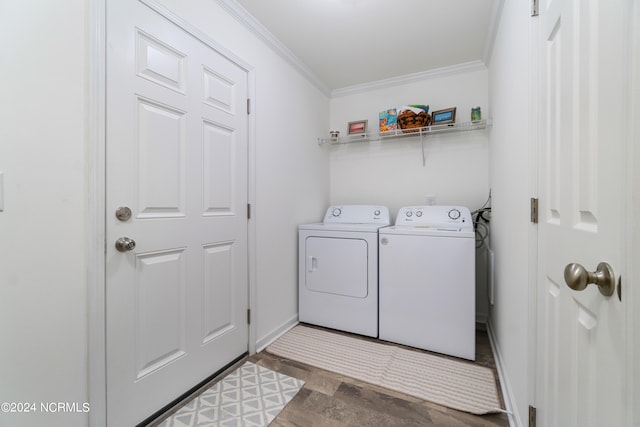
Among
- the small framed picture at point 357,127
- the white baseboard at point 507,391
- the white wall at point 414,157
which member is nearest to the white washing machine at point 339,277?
the white wall at point 414,157

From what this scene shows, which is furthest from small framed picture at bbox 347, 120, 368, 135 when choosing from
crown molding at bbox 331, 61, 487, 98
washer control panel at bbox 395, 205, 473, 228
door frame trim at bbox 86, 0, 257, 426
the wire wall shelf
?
door frame trim at bbox 86, 0, 257, 426

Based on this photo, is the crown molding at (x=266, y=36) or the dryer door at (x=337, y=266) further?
the dryer door at (x=337, y=266)

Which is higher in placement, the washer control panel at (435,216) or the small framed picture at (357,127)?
the small framed picture at (357,127)

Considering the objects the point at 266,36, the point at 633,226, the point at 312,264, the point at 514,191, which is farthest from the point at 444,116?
the point at 633,226

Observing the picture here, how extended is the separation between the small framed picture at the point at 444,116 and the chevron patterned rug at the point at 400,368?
6.42 ft

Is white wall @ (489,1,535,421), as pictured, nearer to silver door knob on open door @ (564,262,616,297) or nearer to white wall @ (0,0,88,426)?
silver door knob on open door @ (564,262,616,297)

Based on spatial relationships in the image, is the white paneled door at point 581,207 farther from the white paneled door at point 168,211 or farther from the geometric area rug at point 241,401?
the white paneled door at point 168,211

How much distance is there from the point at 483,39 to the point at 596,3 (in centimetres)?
186

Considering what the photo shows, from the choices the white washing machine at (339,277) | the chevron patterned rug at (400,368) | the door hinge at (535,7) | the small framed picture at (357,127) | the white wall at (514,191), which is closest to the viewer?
the door hinge at (535,7)

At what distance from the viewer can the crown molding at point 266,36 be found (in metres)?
1.70

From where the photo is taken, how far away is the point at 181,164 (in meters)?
1.42

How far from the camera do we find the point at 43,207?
3.15 feet

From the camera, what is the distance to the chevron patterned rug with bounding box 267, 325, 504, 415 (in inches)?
58.6

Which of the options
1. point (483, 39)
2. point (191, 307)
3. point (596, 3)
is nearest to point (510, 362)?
point (596, 3)
